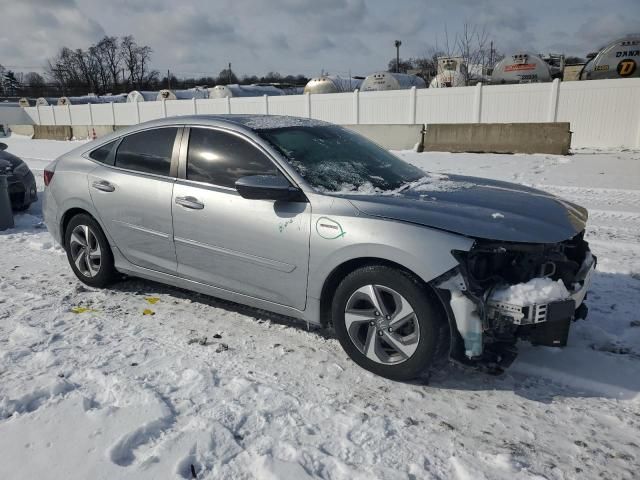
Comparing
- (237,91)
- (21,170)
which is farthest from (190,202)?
(237,91)

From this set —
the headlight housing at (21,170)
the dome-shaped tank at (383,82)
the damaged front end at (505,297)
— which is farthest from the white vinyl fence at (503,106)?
the damaged front end at (505,297)

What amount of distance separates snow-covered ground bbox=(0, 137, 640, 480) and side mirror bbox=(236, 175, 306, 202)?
3.65 feet

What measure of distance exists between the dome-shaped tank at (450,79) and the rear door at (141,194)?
2610 centimetres

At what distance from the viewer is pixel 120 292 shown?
4758 millimetres

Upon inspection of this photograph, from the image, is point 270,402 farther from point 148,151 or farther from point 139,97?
point 139,97

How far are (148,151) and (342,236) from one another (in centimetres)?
213

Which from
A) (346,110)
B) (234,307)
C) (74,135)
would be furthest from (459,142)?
(74,135)

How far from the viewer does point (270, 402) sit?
2941mm

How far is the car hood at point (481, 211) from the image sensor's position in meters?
2.95

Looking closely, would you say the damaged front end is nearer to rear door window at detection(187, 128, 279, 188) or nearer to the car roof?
rear door window at detection(187, 128, 279, 188)

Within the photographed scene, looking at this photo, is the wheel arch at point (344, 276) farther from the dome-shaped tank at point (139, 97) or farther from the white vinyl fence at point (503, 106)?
the dome-shaped tank at point (139, 97)

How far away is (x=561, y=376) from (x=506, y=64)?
75.0 ft

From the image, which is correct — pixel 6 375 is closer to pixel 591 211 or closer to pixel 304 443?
pixel 304 443

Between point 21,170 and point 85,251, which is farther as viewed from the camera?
point 21,170
